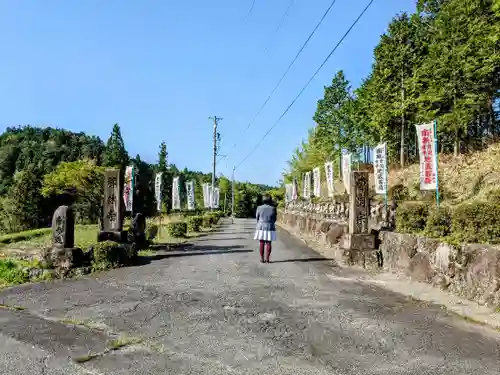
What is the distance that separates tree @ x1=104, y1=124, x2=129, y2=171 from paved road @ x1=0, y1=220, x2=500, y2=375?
54.7 metres

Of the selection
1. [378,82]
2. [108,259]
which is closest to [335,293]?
[108,259]

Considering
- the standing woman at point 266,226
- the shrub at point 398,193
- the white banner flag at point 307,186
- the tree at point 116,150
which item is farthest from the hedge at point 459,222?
the tree at point 116,150

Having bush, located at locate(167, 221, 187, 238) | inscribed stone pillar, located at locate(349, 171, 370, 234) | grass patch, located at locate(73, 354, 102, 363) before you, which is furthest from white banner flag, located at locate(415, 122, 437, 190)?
bush, located at locate(167, 221, 187, 238)

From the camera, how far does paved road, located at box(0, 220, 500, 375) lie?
12.7ft

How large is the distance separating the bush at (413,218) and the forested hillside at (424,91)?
13.3m

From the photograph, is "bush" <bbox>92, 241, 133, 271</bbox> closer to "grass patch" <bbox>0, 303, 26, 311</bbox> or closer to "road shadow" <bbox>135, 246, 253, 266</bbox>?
"road shadow" <bbox>135, 246, 253, 266</bbox>

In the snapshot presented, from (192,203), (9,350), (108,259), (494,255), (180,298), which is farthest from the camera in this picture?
(192,203)

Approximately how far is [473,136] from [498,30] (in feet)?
43.8

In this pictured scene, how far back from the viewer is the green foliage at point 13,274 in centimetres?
865

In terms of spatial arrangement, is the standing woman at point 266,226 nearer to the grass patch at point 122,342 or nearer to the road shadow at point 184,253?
the road shadow at point 184,253

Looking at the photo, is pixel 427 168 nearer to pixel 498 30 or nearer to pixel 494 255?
pixel 494 255

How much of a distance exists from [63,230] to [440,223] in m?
8.06

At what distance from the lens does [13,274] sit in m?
8.84

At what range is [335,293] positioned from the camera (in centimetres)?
695
